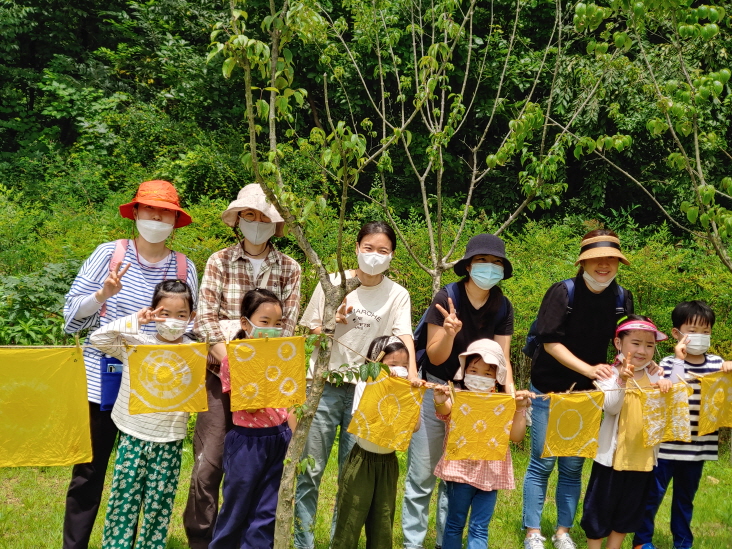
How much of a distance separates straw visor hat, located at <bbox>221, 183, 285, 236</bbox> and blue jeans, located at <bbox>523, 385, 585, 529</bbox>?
2143 millimetres

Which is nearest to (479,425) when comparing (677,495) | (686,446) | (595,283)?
(595,283)

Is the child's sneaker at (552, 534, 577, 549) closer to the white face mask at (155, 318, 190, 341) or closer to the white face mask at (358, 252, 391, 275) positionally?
the white face mask at (358, 252, 391, 275)

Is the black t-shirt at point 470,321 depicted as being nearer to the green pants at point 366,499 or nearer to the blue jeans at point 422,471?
the blue jeans at point 422,471

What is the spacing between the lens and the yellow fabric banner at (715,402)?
4480 mm

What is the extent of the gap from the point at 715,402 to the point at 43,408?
4.01 m

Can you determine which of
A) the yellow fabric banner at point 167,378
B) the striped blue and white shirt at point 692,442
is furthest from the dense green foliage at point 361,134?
the yellow fabric banner at point 167,378

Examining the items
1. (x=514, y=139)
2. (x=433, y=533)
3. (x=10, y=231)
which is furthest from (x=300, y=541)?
(x=10, y=231)

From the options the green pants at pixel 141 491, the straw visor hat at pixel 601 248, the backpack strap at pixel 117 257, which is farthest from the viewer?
the straw visor hat at pixel 601 248

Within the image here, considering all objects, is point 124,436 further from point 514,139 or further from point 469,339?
point 514,139

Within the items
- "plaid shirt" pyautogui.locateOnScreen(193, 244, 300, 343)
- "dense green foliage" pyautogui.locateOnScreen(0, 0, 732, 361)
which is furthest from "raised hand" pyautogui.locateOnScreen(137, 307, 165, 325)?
"dense green foliage" pyautogui.locateOnScreen(0, 0, 732, 361)

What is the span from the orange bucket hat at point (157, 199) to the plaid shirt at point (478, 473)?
2035 mm

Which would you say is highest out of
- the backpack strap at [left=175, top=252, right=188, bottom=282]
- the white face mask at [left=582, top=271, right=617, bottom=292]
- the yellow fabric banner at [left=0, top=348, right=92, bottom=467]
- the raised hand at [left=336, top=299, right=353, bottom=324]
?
the white face mask at [left=582, top=271, right=617, bottom=292]

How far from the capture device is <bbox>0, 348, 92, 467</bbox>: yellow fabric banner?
3.43 metres

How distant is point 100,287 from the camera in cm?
389
